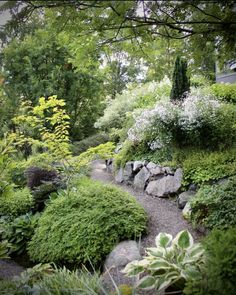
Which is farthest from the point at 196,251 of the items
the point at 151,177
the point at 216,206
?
the point at 151,177

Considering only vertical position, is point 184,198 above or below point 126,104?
below

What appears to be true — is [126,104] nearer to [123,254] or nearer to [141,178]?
[141,178]

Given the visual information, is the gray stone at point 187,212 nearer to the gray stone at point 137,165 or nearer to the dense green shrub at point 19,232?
the gray stone at point 137,165

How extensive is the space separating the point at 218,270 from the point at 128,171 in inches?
175

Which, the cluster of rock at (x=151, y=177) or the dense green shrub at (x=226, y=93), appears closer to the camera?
the cluster of rock at (x=151, y=177)

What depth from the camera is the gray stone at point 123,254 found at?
339 cm

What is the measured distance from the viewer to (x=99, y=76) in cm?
1088

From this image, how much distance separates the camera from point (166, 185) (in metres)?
5.17

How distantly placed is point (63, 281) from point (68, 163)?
2.24m

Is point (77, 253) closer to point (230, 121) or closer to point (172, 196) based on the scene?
point (172, 196)

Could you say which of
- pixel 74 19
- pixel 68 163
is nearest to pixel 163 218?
pixel 68 163

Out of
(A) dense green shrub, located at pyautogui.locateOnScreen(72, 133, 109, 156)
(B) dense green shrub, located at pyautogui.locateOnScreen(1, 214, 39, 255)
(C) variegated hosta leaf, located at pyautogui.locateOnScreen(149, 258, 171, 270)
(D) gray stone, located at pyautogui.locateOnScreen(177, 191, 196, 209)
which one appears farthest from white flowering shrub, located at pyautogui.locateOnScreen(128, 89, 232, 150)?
(A) dense green shrub, located at pyautogui.locateOnScreen(72, 133, 109, 156)

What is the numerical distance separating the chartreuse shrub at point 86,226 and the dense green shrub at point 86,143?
5.40 m

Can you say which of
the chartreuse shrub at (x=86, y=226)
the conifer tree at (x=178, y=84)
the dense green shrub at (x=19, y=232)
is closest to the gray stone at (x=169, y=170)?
the chartreuse shrub at (x=86, y=226)
